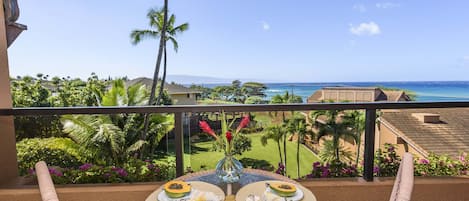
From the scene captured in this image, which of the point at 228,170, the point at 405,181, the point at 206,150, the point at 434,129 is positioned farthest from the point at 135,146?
the point at 434,129

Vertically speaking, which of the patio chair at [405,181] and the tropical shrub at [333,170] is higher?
the patio chair at [405,181]

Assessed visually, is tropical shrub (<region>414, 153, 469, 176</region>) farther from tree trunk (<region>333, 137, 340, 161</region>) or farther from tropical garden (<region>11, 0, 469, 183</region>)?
tree trunk (<region>333, 137, 340, 161</region>)

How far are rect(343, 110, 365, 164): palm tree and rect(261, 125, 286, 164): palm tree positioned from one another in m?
0.66

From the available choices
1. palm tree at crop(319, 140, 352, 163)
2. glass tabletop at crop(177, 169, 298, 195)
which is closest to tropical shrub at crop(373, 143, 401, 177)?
palm tree at crop(319, 140, 352, 163)

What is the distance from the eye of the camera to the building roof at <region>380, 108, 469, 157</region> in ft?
7.95

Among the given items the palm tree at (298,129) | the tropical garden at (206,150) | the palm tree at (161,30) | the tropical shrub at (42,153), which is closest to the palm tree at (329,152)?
the tropical garden at (206,150)

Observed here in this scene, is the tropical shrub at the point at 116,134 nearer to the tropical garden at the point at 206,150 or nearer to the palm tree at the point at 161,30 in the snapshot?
the tropical garden at the point at 206,150

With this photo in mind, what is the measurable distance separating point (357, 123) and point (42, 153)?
323cm

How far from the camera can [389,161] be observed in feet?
8.24

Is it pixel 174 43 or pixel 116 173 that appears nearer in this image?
pixel 116 173

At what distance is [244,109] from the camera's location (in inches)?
89.6

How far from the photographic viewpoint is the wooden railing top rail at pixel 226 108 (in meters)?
2.27

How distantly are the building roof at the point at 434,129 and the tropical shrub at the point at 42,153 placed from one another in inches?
127

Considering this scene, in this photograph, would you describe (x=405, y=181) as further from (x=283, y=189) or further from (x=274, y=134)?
→ (x=274, y=134)
